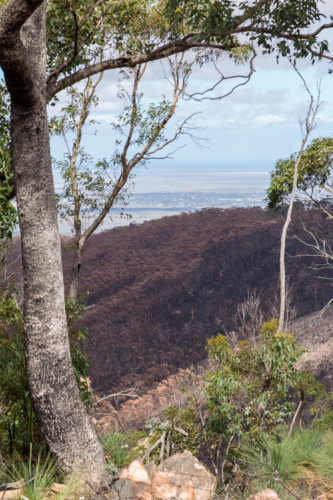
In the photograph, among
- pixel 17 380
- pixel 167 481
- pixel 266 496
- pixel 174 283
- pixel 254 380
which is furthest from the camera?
pixel 174 283

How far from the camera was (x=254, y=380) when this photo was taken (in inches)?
218

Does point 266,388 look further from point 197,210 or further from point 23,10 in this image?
point 197,210

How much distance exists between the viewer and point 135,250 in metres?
21.3

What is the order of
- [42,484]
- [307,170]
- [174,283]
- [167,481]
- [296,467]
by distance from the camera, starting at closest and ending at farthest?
[42,484]
[167,481]
[296,467]
[307,170]
[174,283]

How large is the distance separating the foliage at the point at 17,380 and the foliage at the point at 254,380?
1.87m

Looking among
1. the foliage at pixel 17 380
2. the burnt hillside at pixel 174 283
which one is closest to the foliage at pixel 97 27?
the foliage at pixel 17 380

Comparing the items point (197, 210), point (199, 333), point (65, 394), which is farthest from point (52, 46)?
point (197, 210)

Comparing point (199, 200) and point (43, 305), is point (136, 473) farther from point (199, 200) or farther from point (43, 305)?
point (199, 200)

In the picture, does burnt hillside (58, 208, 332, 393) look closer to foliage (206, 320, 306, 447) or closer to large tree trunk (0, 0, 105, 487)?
foliage (206, 320, 306, 447)

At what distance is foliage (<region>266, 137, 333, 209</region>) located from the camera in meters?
9.16

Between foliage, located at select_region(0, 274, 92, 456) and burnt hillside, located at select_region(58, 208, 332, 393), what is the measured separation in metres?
9.71

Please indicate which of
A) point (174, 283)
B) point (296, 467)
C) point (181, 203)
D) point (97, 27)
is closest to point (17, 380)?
point (296, 467)

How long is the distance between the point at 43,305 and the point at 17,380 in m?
1.01

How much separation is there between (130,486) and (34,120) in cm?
336
